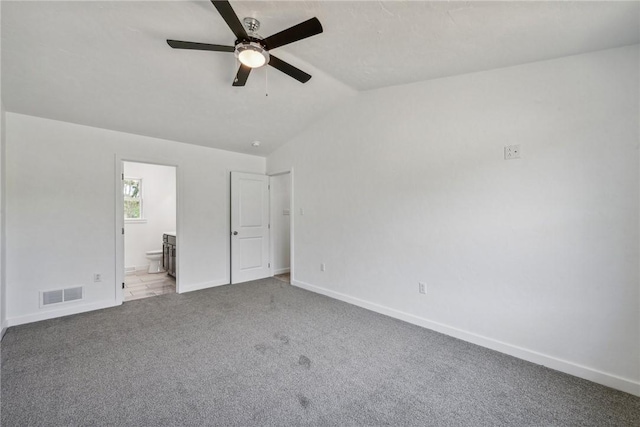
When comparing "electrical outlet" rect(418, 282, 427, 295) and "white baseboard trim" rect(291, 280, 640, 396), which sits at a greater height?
"electrical outlet" rect(418, 282, 427, 295)

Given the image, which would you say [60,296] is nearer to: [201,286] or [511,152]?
[201,286]

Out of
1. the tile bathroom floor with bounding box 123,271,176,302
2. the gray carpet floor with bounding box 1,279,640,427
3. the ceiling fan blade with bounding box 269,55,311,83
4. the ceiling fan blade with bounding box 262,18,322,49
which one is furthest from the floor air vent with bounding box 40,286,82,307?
the ceiling fan blade with bounding box 262,18,322,49

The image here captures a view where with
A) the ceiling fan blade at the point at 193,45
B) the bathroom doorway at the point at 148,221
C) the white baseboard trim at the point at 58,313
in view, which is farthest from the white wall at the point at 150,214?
the ceiling fan blade at the point at 193,45

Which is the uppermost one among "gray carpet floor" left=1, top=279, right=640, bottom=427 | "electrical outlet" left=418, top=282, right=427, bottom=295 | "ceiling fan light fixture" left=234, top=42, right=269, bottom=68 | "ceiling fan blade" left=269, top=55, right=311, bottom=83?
"ceiling fan blade" left=269, top=55, right=311, bottom=83

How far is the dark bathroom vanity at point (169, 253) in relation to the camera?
5207mm

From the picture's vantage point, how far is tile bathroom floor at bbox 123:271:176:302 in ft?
14.0

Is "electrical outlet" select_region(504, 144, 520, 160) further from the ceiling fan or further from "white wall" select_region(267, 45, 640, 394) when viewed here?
the ceiling fan

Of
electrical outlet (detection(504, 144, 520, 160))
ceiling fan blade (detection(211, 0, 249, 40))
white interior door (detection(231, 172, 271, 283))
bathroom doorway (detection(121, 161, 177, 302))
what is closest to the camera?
ceiling fan blade (detection(211, 0, 249, 40))

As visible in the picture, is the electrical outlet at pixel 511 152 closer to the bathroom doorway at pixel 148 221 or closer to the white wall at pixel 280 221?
the white wall at pixel 280 221

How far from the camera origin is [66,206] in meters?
3.39

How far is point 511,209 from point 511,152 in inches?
20.2

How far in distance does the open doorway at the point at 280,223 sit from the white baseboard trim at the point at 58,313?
2601 mm

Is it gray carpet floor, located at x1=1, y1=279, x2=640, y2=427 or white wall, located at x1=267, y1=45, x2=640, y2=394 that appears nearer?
gray carpet floor, located at x1=1, y1=279, x2=640, y2=427

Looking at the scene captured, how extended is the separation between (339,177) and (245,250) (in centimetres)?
222
